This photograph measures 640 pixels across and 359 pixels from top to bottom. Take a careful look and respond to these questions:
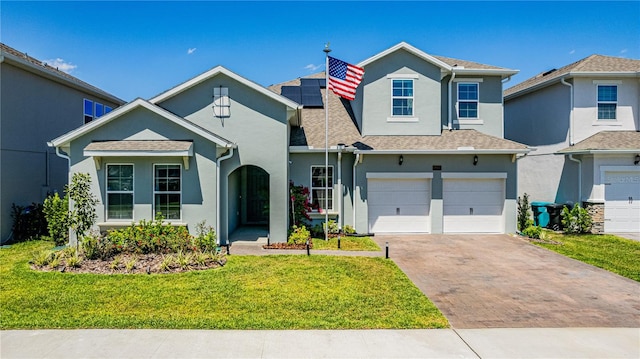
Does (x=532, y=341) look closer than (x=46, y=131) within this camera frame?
Yes

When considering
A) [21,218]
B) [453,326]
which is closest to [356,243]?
[453,326]

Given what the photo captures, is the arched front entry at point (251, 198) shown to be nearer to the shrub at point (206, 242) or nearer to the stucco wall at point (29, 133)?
the shrub at point (206, 242)

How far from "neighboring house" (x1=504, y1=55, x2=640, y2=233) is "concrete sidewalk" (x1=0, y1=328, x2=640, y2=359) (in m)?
11.5

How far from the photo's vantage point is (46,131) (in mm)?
14969

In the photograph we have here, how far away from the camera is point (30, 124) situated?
1412 centimetres

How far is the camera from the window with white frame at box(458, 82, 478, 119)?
16516 millimetres

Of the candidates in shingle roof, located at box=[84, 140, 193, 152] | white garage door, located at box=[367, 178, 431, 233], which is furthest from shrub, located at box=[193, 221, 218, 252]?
white garage door, located at box=[367, 178, 431, 233]

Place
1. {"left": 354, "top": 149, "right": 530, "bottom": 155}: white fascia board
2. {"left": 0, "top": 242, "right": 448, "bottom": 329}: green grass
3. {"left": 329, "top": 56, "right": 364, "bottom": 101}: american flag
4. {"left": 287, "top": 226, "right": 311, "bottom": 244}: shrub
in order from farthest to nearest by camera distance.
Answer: {"left": 354, "top": 149, "right": 530, "bottom": 155}: white fascia board < {"left": 329, "top": 56, "right": 364, "bottom": 101}: american flag < {"left": 287, "top": 226, "right": 311, "bottom": 244}: shrub < {"left": 0, "top": 242, "right": 448, "bottom": 329}: green grass

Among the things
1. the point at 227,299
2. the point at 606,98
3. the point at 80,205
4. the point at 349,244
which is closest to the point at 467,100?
the point at 606,98

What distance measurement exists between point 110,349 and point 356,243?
8.94m

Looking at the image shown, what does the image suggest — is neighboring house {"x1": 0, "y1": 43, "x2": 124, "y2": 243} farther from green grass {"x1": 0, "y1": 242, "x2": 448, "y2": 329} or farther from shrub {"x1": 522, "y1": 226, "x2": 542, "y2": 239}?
shrub {"x1": 522, "y1": 226, "x2": 542, "y2": 239}

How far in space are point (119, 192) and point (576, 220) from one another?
17.6m

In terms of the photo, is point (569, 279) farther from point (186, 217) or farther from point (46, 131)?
point (46, 131)

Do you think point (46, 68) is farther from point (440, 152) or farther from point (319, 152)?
point (440, 152)
